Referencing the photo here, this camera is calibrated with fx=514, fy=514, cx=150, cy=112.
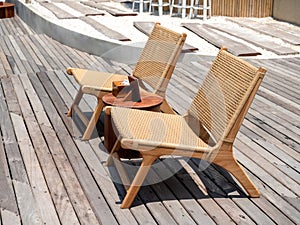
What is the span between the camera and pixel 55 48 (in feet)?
25.5

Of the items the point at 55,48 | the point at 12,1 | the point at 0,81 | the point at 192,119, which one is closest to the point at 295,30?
the point at 55,48

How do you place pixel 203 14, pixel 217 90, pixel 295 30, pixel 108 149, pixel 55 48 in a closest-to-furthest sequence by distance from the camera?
1. pixel 217 90
2. pixel 108 149
3. pixel 55 48
4. pixel 295 30
5. pixel 203 14

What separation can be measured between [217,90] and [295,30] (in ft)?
19.0

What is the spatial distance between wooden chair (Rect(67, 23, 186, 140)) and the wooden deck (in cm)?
22

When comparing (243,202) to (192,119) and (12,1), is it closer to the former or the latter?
(192,119)

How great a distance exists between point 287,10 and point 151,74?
589 cm

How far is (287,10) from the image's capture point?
936cm

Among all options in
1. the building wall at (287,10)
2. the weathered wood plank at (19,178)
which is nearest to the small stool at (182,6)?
the building wall at (287,10)

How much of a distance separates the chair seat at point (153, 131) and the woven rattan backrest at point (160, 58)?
0.70 metres

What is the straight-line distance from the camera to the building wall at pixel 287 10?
9.10m

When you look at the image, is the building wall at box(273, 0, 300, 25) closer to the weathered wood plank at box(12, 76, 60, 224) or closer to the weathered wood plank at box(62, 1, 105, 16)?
the weathered wood plank at box(62, 1, 105, 16)

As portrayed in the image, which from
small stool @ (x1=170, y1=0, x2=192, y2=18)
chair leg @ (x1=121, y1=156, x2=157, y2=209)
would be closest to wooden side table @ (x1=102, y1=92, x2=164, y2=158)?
chair leg @ (x1=121, y1=156, x2=157, y2=209)

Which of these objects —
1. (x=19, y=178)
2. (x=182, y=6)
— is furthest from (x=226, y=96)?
(x=182, y=6)

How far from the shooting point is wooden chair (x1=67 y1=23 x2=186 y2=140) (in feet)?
12.9
